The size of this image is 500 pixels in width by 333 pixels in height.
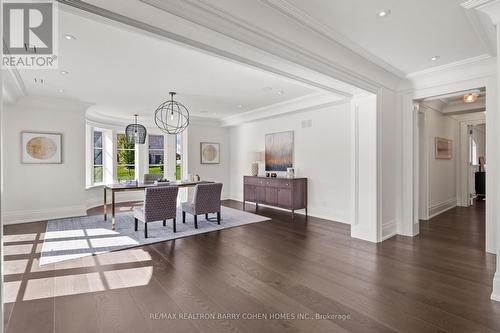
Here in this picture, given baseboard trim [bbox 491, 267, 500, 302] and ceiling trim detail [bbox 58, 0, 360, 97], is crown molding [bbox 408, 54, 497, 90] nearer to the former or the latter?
ceiling trim detail [bbox 58, 0, 360, 97]

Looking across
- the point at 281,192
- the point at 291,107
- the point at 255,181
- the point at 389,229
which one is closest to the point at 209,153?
the point at 255,181

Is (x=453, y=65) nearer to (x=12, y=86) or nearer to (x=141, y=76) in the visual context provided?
(x=141, y=76)

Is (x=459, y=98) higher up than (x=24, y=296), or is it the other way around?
(x=459, y=98)

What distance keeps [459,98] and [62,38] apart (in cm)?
717

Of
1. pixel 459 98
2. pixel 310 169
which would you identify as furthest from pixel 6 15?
pixel 459 98

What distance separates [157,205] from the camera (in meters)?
4.43

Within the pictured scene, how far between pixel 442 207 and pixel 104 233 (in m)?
Result: 7.33

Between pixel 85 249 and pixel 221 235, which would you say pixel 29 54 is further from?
pixel 221 235

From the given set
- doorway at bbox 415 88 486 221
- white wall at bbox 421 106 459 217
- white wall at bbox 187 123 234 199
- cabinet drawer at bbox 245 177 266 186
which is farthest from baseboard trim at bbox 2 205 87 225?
white wall at bbox 421 106 459 217

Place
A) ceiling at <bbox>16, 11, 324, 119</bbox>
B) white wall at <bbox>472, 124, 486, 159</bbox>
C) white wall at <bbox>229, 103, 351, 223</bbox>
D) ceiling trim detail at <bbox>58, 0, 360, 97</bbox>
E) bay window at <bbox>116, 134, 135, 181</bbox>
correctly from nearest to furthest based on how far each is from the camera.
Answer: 1. ceiling trim detail at <bbox>58, 0, 360, 97</bbox>
2. ceiling at <bbox>16, 11, 324, 119</bbox>
3. white wall at <bbox>229, 103, 351, 223</bbox>
4. bay window at <bbox>116, 134, 135, 181</bbox>
5. white wall at <bbox>472, 124, 486, 159</bbox>

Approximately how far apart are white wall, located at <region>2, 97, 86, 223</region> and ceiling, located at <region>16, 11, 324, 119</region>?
0.51m

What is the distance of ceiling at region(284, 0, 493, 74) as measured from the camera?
2324mm

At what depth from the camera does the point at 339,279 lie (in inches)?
110

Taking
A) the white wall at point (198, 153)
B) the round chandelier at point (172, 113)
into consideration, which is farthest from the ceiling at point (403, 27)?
the white wall at point (198, 153)
